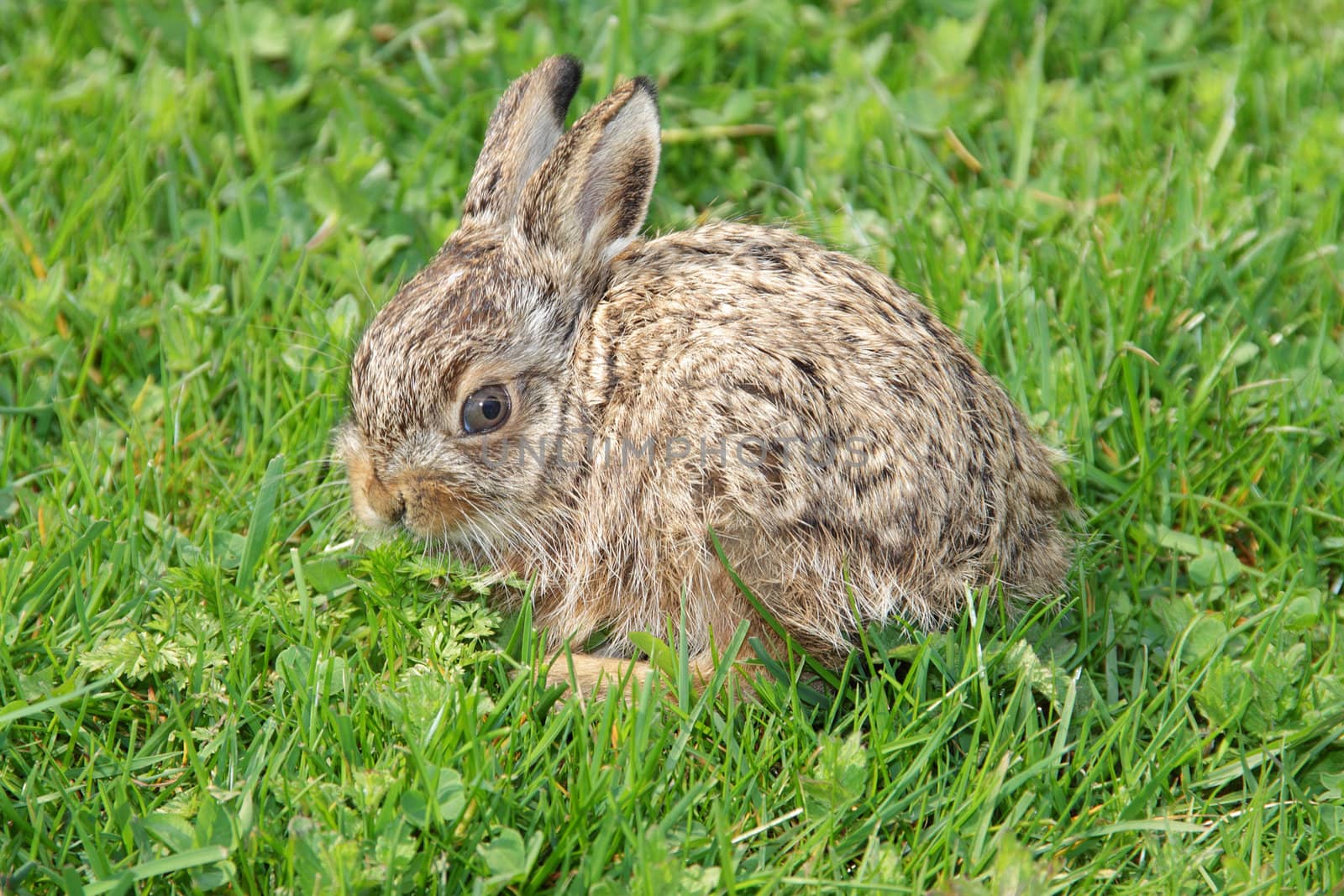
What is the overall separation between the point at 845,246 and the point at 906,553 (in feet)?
4.64

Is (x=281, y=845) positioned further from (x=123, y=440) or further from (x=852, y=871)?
(x=123, y=440)

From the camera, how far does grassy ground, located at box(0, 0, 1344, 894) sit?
310 cm

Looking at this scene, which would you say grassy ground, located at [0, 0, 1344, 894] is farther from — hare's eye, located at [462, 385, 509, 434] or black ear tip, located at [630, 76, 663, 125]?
black ear tip, located at [630, 76, 663, 125]

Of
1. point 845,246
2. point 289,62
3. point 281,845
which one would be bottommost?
point 281,845

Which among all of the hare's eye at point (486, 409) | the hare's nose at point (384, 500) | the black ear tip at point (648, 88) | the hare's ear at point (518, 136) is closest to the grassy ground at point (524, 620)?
the hare's nose at point (384, 500)

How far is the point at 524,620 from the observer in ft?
11.5

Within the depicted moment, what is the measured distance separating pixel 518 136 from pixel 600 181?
36 centimetres

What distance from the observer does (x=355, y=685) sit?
338 centimetres

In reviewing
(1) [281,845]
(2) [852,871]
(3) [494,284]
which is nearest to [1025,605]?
(2) [852,871]

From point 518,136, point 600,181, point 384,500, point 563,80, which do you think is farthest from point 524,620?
point 563,80

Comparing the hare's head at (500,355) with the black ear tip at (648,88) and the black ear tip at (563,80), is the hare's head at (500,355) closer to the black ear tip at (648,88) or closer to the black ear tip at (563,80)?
the black ear tip at (648,88)

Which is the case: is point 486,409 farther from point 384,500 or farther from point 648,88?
point 648,88

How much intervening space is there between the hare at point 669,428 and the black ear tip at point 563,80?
0.73 ft

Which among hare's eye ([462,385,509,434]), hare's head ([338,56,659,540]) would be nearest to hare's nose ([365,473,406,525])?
hare's head ([338,56,659,540])
